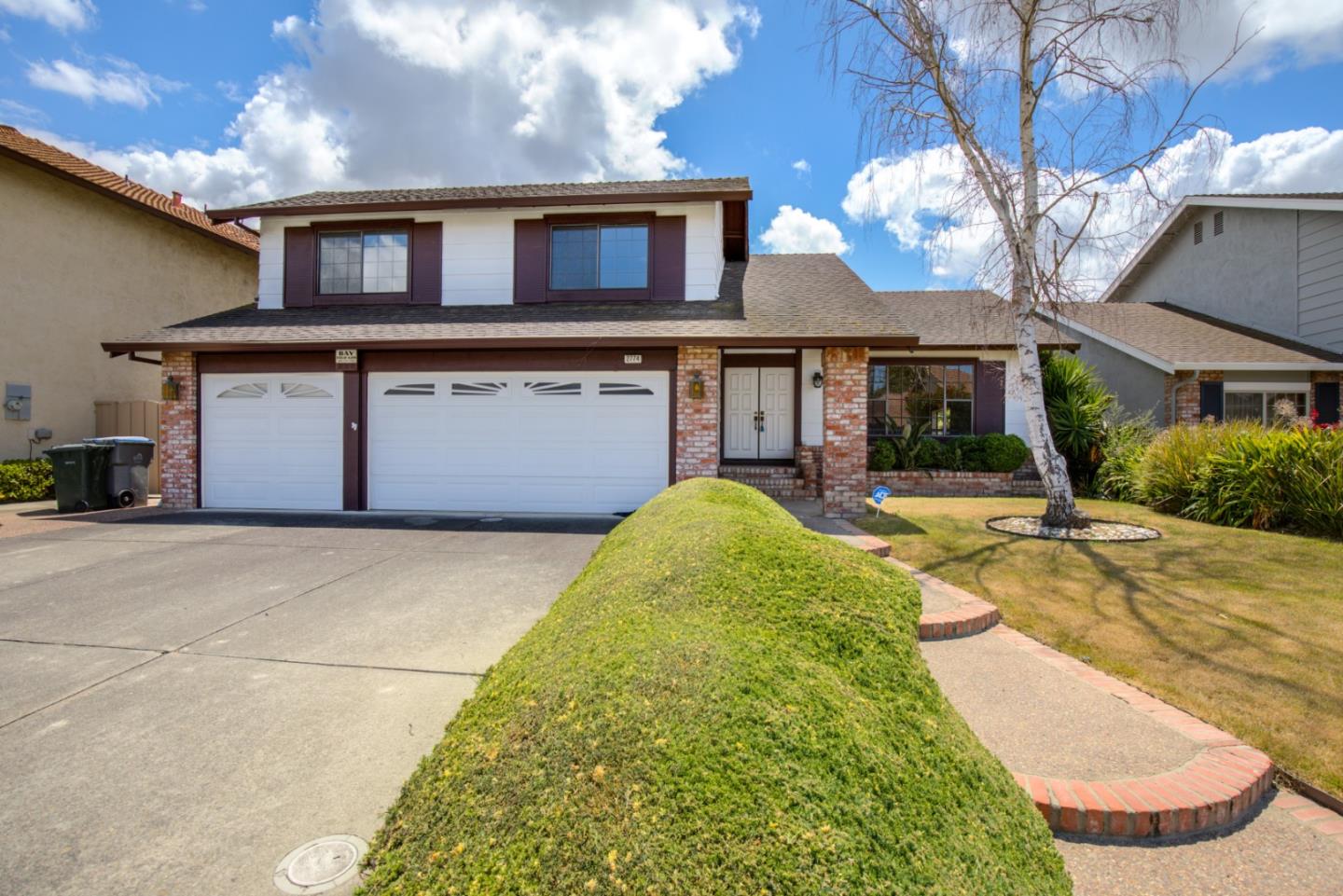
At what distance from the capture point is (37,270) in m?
11.8

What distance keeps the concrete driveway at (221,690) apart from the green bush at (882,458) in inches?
308

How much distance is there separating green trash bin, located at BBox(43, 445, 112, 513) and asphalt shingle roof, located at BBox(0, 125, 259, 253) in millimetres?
5625

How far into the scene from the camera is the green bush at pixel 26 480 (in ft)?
35.8

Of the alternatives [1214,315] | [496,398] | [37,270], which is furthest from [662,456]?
[1214,315]

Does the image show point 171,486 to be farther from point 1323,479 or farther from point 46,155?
point 1323,479

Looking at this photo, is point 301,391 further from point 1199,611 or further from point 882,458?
point 1199,611

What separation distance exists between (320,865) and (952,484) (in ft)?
40.6

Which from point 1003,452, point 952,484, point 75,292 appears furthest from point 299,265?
point 1003,452

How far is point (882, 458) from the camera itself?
41.6 ft

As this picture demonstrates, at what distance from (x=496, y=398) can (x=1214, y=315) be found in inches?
748

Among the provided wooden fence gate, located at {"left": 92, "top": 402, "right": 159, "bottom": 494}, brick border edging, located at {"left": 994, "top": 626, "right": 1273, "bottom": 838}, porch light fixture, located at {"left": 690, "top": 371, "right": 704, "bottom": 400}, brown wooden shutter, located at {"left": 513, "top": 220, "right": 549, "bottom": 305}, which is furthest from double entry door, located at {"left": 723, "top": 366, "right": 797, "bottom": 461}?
wooden fence gate, located at {"left": 92, "top": 402, "right": 159, "bottom": 494}

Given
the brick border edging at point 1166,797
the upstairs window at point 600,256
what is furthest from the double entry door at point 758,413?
the brick border edging at point 1166,797

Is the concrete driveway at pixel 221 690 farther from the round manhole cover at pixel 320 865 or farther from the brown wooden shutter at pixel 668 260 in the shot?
the brown wooden shutter at pixel 668 260

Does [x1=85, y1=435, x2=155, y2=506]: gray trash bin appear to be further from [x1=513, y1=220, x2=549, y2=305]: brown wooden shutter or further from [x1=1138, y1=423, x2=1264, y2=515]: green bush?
[x1=1138, y1=423, x2=1264, y2=515]: green bush
